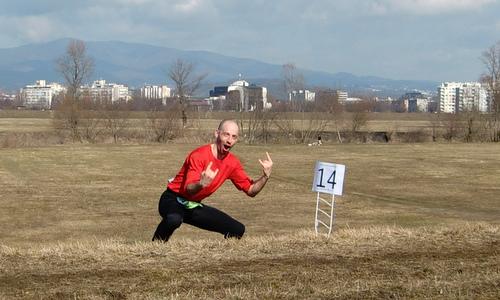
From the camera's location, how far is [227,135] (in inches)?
288

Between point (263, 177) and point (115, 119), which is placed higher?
point (263, 177)

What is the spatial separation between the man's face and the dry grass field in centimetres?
105

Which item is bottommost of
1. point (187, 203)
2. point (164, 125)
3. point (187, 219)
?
point (164, 125)

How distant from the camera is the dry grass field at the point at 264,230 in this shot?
571 centimetres

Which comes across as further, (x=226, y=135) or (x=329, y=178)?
(x=329, y=178)

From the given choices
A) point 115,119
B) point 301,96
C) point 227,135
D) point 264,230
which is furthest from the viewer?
point 301,96

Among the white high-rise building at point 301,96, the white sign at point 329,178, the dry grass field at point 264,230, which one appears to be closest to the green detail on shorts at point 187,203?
the dry grass field at point 264,230

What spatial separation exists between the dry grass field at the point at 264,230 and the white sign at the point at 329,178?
0.98 m

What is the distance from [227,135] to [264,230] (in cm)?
1245

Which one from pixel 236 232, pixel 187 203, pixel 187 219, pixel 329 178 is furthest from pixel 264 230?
pixel 187 203

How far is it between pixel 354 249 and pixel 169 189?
2.15 meters

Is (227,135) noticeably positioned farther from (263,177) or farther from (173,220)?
(173,220)

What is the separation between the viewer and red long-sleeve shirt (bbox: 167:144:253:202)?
24.3 feet

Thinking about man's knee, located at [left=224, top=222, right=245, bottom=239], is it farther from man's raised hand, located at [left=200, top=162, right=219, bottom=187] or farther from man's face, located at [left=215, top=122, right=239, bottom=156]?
man's raised hand, located at [left=200, top=162, right=219, bottom=187]
